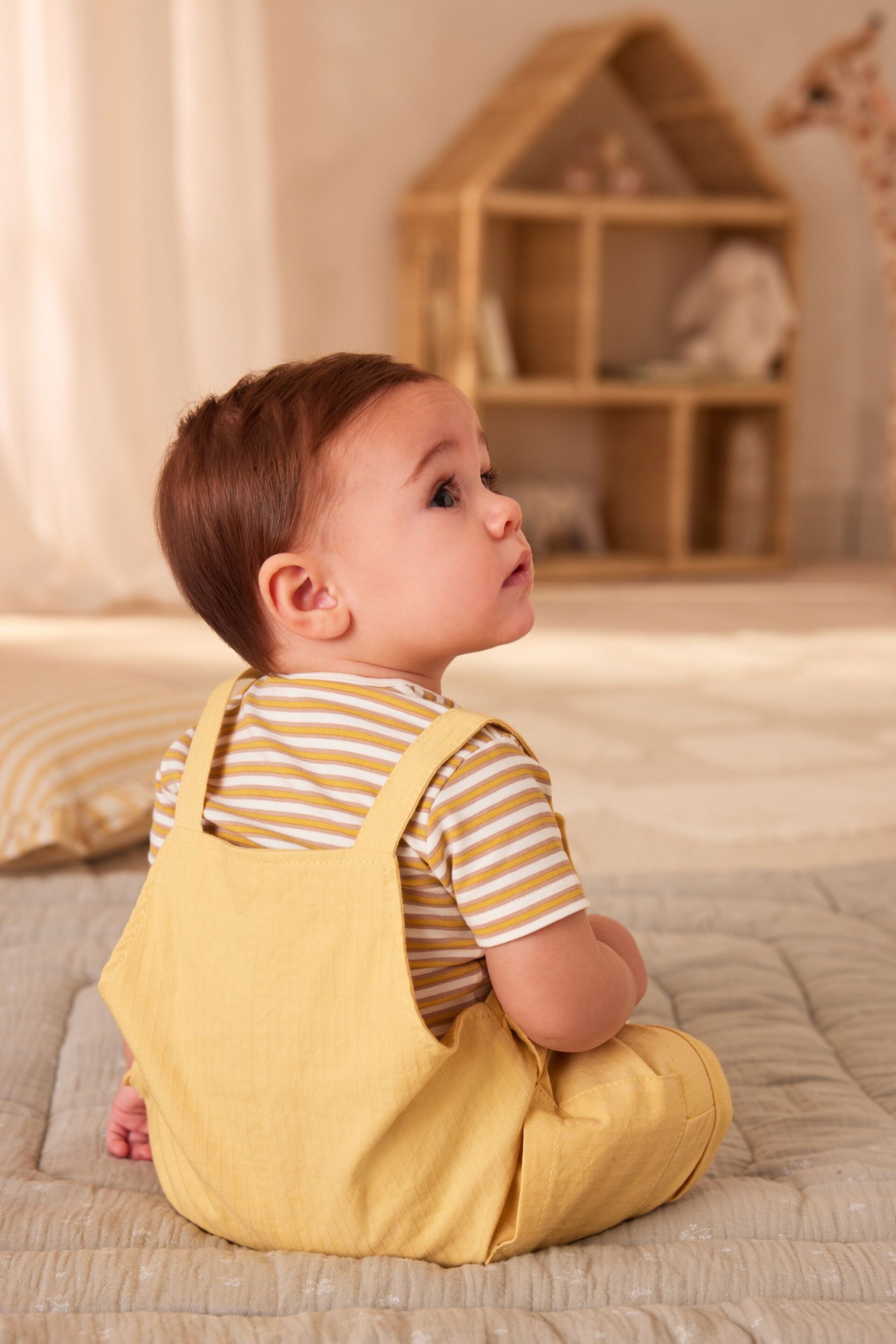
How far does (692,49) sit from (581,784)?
10.0ft

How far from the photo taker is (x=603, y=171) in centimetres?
405

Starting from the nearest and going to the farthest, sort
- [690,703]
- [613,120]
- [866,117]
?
[690,703]
[866,117]
[613,120]

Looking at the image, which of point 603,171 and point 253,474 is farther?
point 603,171

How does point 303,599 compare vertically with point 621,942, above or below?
above

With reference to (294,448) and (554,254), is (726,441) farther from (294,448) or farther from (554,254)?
(294,448)

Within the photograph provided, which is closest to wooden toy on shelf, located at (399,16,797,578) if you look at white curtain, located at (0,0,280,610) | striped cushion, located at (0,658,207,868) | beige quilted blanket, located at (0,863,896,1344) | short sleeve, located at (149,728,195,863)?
white curtain, located at (0,0,280,610)

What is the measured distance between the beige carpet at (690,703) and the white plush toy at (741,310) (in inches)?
30.4

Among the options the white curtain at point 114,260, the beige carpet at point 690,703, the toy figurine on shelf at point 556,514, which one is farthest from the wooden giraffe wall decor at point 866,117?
the white curtain at point 114,260

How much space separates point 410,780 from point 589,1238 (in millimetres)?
262

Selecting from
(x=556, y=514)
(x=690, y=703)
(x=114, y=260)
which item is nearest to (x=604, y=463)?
(x=556, y=514)

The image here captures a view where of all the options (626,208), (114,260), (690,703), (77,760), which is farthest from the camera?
(626,208)

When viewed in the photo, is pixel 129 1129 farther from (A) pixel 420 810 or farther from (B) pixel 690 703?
(B) pixel 690 703

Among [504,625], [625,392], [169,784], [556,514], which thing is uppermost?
[504,625]

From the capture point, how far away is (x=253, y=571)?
75cm
